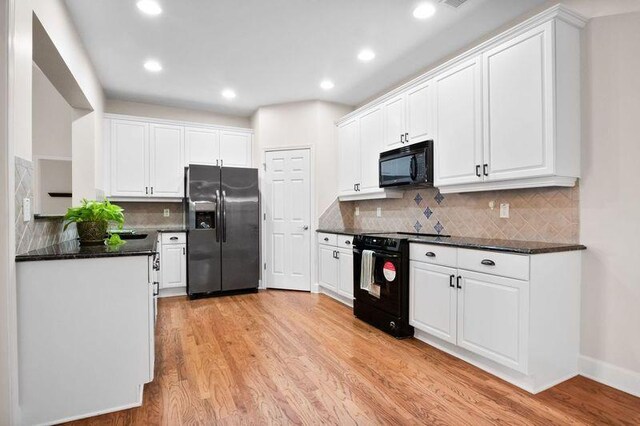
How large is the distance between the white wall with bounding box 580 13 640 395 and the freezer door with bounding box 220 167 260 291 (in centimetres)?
364

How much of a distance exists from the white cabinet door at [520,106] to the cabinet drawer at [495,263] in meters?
0.61

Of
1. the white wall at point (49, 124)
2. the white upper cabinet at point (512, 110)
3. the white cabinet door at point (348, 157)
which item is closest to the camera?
the white upper cabinet at point (512, 110)

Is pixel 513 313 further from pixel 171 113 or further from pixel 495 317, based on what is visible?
pixel 171 113

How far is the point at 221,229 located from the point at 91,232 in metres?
2.17

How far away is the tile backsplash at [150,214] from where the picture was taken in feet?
15.9

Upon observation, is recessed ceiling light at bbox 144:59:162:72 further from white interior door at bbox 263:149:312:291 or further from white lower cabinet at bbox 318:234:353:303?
white lower cabinet at bbox 318:234:353:303

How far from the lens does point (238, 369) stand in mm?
2422

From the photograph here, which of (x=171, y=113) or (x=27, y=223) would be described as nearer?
(x=27, y=223)

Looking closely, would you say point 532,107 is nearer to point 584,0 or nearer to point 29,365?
point 584,0

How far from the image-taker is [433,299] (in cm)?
273

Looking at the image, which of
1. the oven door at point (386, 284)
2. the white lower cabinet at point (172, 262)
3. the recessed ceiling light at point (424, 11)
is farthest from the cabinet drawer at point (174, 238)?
the recessed ceiling light at point (424, 11)

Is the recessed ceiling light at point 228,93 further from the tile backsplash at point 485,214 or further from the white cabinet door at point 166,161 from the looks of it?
the tile backsplash at point 485,214

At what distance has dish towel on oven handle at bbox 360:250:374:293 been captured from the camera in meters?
3.26

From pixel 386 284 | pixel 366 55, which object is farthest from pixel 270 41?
pixel 386 284
